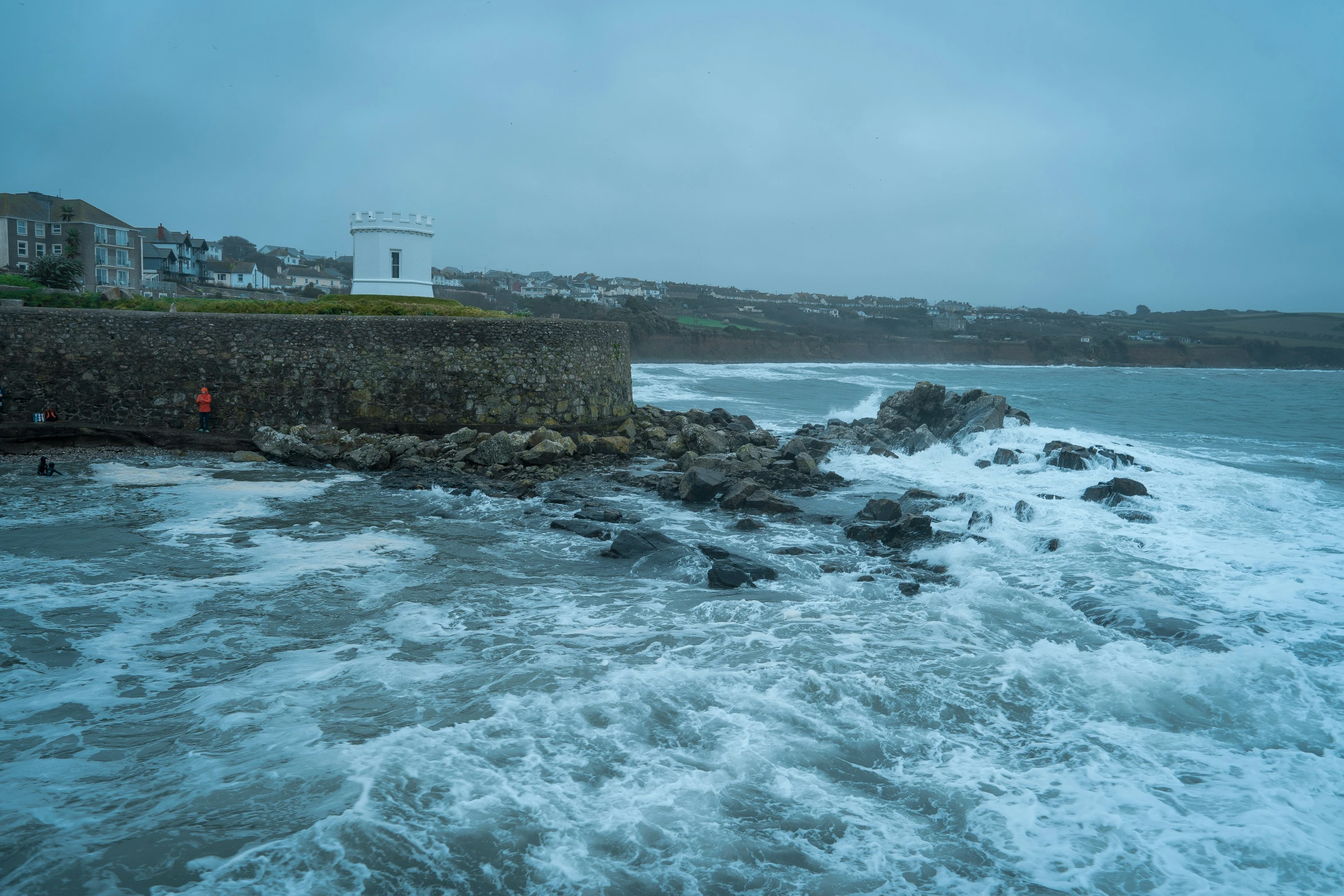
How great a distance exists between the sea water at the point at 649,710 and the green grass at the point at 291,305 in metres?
8.17

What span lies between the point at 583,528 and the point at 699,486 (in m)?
2.68

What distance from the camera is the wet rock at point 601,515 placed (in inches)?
451

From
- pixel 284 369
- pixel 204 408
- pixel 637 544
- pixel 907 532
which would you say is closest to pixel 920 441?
pixel 907 532

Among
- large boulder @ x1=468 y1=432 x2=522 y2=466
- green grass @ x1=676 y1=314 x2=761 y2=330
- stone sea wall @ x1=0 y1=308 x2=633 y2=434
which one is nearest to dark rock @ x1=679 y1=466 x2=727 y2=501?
large boulder @ x1=468 y1=432 x2=522 y2=466

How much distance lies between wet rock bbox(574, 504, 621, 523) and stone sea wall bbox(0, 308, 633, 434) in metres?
5.85

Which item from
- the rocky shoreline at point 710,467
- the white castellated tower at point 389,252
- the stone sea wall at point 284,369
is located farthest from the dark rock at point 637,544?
the white castellated tower at point 389,252

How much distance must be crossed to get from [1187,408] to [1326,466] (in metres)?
18.4

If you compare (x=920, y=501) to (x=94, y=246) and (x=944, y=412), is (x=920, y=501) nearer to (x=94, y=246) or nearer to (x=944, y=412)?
(x=944, y=412)

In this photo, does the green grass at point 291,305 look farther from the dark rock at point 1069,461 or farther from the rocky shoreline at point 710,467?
the dark rock at point 1069,461

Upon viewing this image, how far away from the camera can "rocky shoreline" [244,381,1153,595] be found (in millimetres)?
10531

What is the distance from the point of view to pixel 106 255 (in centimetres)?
4512

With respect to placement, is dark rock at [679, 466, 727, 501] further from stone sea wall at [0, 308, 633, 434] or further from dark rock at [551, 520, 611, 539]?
stone sea wall at [0, 308, 633, 434]

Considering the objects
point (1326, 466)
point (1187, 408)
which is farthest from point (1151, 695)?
point (1187, 408)

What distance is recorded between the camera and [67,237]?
4022 cm
